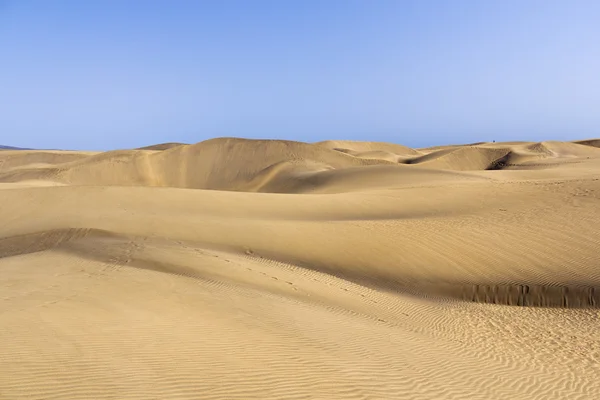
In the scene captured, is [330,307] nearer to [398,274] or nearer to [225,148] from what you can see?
[398,274]

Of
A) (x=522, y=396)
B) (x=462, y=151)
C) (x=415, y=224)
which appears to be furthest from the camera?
(x=462, y=151)

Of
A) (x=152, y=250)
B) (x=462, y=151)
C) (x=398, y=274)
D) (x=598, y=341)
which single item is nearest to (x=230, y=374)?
(x=152, y=250)

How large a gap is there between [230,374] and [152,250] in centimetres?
700

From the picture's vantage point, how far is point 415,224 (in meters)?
16.1

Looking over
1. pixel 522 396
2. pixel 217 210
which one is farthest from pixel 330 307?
pixel 217 210

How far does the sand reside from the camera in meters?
5.18

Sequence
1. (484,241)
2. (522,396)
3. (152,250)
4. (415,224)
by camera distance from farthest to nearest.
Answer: (415,224) < (484,241) < (152,250) < (522,396)

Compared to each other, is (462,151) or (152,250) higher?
(462,151)

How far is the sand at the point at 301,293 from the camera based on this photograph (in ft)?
17.0

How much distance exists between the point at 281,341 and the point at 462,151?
54.5 m

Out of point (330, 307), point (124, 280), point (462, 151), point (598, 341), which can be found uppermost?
point (462, 151)

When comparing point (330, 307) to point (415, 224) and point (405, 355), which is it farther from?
point (415, 224)

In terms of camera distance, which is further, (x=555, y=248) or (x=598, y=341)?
(x=555, y=248)

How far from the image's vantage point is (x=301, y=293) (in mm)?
10211
